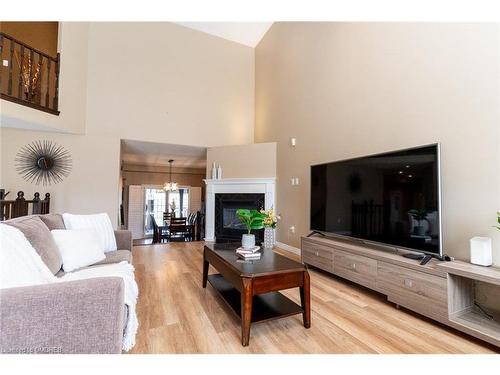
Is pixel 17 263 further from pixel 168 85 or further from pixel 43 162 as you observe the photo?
pixel 168 85

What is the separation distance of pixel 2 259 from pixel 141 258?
2.93 m

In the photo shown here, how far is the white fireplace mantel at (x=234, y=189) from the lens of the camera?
515 cm

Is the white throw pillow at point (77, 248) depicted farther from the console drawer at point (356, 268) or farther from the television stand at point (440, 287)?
the television stand at point (440, 287)

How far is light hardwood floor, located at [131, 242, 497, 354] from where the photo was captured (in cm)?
161

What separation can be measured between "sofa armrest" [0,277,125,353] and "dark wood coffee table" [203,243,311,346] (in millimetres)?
805

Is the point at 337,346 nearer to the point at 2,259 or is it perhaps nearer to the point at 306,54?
the point at 2,259

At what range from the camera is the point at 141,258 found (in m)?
3.91

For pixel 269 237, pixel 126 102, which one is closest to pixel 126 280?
pixel 269 237

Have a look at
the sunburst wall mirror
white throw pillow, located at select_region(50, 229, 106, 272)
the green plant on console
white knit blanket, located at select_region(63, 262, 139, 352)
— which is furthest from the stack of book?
the sunburst wall mirror

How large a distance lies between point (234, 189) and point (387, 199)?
3429 mm

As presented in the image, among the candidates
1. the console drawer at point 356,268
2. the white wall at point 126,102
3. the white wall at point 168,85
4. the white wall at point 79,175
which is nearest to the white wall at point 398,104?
the console drawer at point 356,268

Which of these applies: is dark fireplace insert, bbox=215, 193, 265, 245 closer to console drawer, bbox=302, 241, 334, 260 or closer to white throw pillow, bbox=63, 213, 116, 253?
console drawer, bbox=302, 241, 334, 260

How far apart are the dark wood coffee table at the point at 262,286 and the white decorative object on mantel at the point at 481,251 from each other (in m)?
1.33

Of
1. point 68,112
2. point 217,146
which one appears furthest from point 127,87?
point 217,146
